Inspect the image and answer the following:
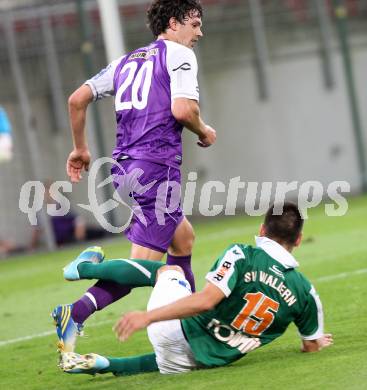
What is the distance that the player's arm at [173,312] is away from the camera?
5043 millimetres

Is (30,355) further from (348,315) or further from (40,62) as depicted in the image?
(40,62)

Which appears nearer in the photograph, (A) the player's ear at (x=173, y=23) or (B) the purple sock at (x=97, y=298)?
(B) the purple sock at (x=97, y=298)

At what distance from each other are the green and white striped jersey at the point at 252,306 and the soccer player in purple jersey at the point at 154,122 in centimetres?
70

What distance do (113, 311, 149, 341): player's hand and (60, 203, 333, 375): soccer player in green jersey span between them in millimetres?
275

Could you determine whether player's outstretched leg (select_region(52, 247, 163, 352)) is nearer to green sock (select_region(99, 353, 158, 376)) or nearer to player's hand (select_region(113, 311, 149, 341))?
green sock (select_region(99, 353, 158, 376))

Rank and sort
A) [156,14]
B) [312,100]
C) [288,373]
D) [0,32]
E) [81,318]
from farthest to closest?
[312,100], [0,32], [156,14], [81,318], [288,373]

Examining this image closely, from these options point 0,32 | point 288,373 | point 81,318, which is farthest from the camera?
point 0,32

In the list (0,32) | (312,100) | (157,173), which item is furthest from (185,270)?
(312,100)

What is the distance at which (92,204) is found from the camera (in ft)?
67.7

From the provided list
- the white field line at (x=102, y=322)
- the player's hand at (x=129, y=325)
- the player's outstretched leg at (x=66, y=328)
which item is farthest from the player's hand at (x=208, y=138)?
the white field line at (x=102, y=322)

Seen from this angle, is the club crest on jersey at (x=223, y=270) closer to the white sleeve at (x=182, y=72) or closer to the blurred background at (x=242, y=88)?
the white sleeve at (x=182, y=72)

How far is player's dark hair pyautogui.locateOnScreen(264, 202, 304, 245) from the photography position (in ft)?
18.3

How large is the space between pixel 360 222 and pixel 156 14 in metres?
8.90

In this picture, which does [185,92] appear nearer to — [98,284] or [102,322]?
[98,284]
